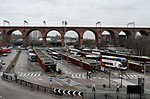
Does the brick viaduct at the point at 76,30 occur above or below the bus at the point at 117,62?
above

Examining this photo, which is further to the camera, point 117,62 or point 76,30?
point 76,30

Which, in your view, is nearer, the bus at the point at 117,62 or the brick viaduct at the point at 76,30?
the bus at the point at 117,62

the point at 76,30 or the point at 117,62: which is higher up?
the point at 76,30


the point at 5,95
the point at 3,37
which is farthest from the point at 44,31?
the point at 5,95

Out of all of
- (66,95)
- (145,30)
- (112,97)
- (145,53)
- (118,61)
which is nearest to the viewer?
(112,97)

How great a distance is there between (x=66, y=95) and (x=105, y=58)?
3225 cm

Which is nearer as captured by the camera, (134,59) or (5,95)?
(5,95)

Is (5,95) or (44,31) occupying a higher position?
(44,31)

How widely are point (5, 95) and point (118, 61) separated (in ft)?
99.3

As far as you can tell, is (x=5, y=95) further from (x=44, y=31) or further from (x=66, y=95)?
(x=44, y=31)

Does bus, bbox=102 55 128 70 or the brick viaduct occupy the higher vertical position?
the brick viaduct

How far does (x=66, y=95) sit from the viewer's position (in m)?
24.0

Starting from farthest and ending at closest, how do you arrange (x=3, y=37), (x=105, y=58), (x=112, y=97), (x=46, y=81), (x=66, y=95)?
(x=3, y=37), (x=105, y=58), (x=46, y=81), (x=66, y=95), (x=112, y=97)

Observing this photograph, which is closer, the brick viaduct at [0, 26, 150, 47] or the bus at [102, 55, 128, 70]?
the bus at [102, 55, 128, 70]
